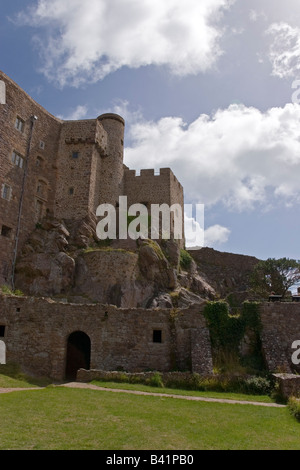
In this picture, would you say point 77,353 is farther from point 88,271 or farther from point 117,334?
point 88,271

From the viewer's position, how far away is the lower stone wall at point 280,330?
A: 61.6 feet

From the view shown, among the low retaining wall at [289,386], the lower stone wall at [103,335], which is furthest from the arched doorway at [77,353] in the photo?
the low retaining wall at [289,386]

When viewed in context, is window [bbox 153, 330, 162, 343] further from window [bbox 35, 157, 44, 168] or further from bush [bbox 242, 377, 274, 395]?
window [bbox 35, 157, 44, 168]

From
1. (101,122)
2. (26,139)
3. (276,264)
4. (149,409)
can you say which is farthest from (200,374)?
(101,122)

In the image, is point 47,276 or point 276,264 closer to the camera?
point 47,276

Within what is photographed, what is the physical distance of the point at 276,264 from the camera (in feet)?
121

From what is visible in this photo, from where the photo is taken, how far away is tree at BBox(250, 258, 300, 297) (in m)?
35.8

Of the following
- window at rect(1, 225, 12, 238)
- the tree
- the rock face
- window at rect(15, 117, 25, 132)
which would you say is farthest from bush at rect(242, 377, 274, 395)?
window at rect(15, 117, 25, 132)

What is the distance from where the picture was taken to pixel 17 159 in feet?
110

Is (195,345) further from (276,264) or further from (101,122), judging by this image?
(101,122)

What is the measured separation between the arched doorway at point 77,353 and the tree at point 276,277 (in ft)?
63.3

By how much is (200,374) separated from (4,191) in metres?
23.5

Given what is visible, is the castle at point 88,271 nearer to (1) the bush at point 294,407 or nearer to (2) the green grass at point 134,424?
(1) the bush at point 294,407

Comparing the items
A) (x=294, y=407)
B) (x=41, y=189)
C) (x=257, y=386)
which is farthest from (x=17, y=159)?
(x=294, y=407)
